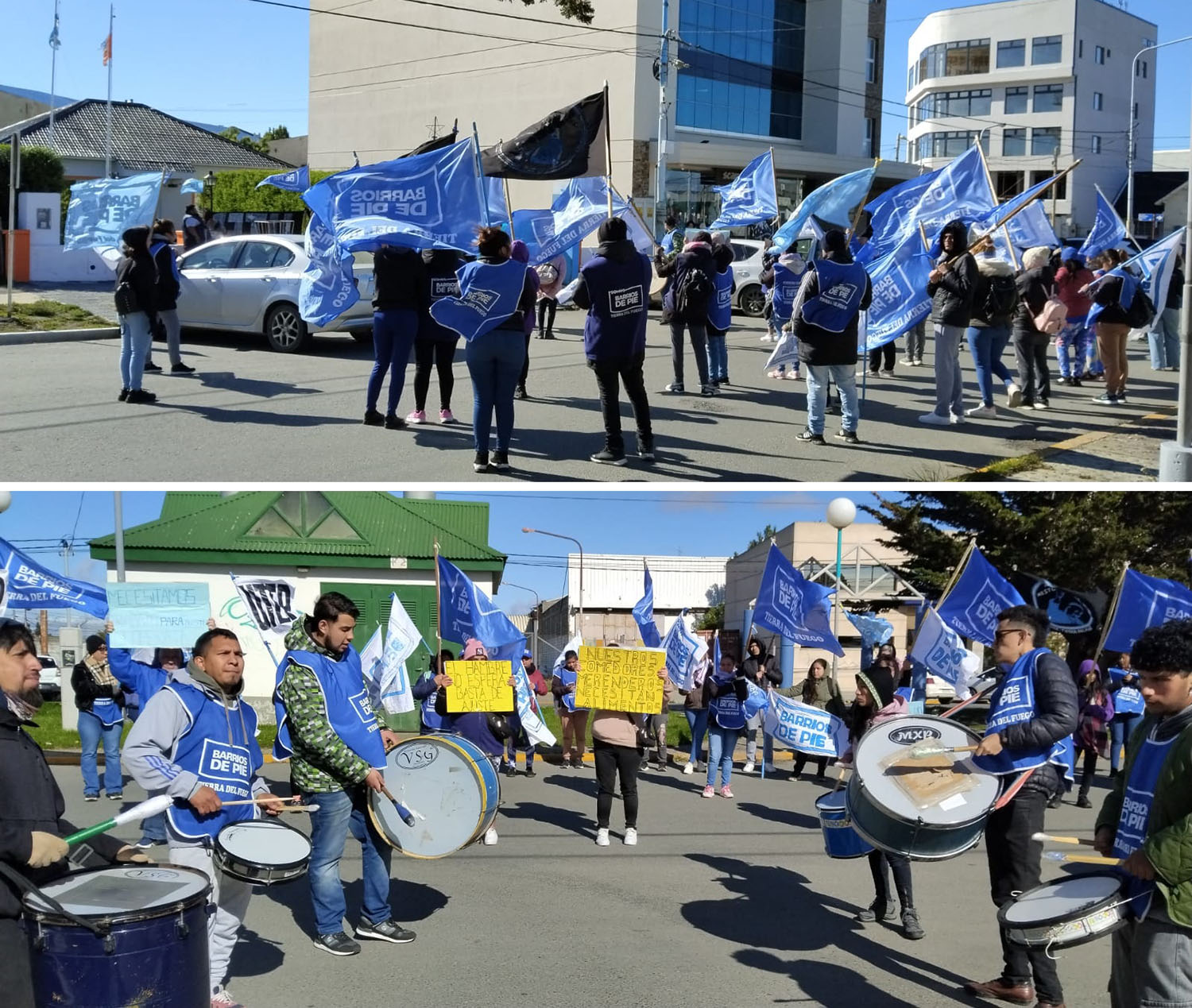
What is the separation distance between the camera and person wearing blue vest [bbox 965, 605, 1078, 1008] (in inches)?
220

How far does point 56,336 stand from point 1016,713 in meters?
17.0

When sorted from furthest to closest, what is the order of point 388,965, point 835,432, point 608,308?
point 835,432
point 608,308
point 388,965

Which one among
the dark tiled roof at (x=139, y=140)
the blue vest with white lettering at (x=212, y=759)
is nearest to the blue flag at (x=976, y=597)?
the blue vest with white lettering at (x=212, y=759)

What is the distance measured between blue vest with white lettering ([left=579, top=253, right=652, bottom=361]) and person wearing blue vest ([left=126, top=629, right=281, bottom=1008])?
541 centimetres

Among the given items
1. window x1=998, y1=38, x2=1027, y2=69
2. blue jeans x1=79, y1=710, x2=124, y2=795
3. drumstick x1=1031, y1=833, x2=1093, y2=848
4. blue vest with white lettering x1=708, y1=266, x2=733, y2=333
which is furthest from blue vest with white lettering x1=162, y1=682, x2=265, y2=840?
window x1=998, y1=38, x2=1027, y2=69

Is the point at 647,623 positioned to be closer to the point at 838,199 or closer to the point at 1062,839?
the point at 838,199

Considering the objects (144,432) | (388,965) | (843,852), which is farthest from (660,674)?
(144,432)

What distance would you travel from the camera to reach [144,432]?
12031mm

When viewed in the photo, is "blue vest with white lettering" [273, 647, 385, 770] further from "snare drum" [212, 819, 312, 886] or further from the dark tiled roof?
the dark tiled roof

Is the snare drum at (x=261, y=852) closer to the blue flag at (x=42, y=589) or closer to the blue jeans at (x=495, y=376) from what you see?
the blue jeans at (x=495, y=376)

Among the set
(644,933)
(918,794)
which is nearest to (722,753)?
(644,933)

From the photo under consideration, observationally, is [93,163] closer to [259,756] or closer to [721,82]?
[721,82]

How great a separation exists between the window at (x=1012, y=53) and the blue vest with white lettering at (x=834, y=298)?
73.0 metres

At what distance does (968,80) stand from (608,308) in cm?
7627
